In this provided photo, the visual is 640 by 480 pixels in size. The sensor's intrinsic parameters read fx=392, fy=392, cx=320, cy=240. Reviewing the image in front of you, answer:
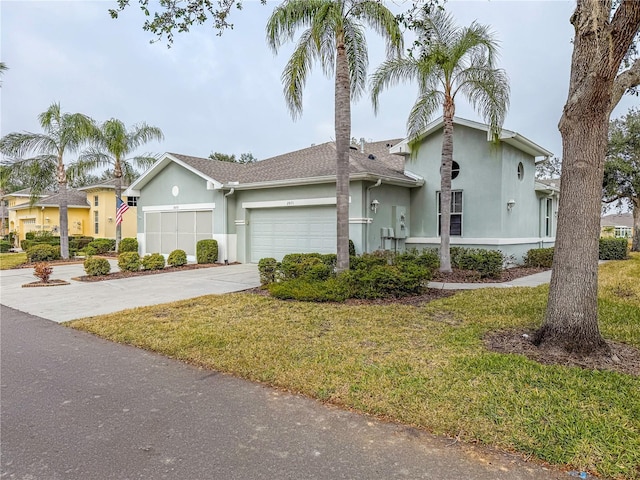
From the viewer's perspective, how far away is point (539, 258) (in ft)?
48.6

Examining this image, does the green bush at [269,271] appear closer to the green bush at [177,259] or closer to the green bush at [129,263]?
the green bush at [129,263]

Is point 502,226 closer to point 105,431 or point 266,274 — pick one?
point 266,274

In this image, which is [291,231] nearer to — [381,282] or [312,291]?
[312,291]

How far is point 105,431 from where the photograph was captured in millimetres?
3279

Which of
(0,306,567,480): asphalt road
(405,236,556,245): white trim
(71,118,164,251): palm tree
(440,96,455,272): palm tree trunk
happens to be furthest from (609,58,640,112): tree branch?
(71,118,164,251): palm tree

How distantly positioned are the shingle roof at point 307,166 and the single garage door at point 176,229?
6.96 feet

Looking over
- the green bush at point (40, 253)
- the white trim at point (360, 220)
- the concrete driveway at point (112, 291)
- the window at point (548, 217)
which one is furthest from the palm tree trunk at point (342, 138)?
the green bush at point (40, 253)

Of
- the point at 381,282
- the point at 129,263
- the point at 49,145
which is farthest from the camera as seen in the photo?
the point at 49,145

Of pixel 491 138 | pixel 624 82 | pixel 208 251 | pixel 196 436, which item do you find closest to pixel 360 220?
pixel 491 138

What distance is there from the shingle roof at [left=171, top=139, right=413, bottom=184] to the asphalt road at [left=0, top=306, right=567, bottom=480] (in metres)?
9.43

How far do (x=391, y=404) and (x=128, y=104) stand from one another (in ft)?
80.6

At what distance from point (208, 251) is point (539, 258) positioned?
12.9m

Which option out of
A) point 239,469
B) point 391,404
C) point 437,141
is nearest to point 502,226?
point 437,141

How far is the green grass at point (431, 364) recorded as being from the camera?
3.10m
